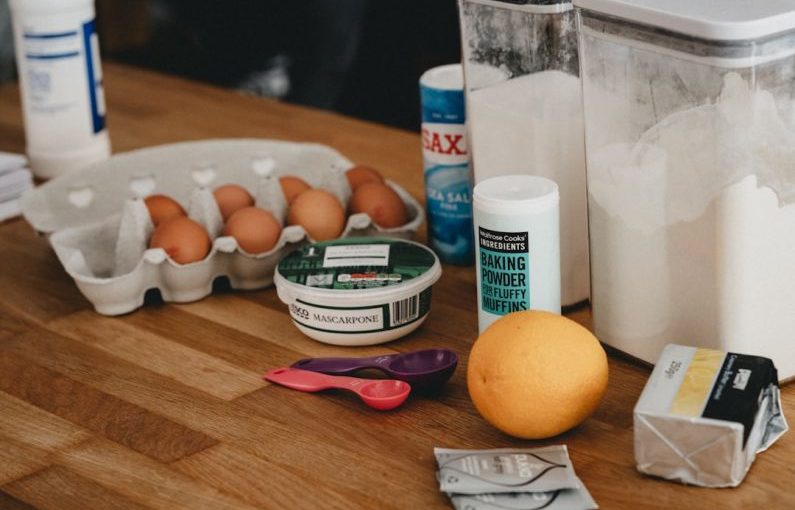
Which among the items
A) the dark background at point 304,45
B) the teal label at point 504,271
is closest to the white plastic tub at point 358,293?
the teal label at point 504,271

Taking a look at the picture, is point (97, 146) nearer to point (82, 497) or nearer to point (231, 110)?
point (231, 110)

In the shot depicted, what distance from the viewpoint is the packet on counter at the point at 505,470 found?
3.03 feet

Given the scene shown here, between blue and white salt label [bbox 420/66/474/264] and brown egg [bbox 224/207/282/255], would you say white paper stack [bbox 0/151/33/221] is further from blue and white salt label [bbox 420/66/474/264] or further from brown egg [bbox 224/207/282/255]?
blue and white salt label [bbox 420/66/474/264]

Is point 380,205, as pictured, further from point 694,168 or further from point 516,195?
point 694,168

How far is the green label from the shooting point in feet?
4.05

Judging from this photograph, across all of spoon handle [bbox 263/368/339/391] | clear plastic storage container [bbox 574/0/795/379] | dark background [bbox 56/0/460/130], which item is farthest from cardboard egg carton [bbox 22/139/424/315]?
dark background [bbox 56/0/460/130]

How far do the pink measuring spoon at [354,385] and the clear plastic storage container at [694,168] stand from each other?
25 cm

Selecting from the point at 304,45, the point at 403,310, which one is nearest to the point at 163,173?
the point at 403,310

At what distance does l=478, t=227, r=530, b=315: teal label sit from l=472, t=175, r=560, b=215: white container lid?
2 cm

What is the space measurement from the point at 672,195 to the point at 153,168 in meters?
0.91

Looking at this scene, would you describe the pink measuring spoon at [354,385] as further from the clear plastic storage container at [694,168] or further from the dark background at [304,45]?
the dark background at [304,45]

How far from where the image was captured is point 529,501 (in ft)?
2.98

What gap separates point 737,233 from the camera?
1.01 meters

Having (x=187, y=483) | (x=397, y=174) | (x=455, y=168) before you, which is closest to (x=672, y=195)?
(x=455, y=168)
